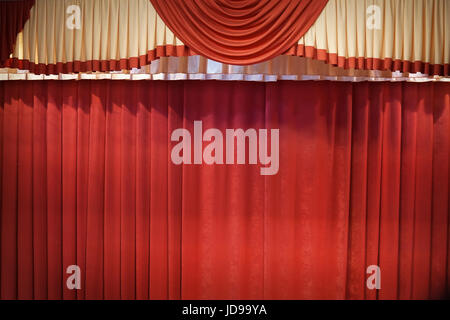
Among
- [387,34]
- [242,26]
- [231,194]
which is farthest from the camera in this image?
[231,194]

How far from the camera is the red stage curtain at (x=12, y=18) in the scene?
1980 mm

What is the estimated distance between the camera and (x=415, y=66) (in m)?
1.88

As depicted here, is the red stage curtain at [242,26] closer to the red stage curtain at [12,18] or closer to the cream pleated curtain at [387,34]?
the cream pleated curtain at [387,34]

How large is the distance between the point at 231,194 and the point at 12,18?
1.79 m

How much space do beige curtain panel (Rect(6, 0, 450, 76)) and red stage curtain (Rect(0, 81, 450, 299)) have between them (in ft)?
0.73

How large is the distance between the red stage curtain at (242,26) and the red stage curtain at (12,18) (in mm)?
934

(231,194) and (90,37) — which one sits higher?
(90,37)

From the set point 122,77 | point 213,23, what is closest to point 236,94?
point 213,23

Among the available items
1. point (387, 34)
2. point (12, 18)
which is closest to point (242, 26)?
point (387, 34)

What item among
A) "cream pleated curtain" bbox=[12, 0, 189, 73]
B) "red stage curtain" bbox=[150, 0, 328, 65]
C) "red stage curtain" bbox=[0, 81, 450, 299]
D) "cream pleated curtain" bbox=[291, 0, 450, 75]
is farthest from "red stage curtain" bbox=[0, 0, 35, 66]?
"cream pleated curtain" bbox=[291, 0, 450, 75]

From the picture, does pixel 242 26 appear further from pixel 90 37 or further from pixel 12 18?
pixel 12 18

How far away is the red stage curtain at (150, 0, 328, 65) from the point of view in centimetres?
179

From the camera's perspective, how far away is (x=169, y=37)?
186 cm
